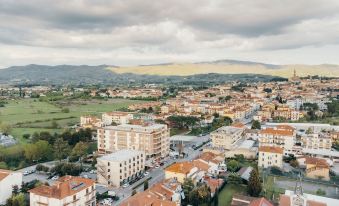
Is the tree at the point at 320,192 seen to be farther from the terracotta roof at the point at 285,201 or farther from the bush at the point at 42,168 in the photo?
the bush at the point at 42,168

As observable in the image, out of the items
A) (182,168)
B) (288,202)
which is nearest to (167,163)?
(182,168)

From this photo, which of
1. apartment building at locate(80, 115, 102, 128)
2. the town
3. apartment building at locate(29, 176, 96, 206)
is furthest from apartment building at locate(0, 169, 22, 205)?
apartment building at locate(80, 115, 102, 128)

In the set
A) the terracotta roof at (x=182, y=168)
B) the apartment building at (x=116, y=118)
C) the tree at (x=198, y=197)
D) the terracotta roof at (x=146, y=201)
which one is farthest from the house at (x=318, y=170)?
the apartment building at (x=116, y=118)

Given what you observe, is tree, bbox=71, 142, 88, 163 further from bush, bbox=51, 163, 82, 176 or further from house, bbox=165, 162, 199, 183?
house, bbox=165, 162, 199, 183

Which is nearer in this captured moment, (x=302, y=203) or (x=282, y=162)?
(x=302, y=203)

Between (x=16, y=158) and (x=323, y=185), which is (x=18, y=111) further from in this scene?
(x=323, y=185)

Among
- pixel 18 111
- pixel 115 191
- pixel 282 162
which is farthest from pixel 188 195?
pixel 18 111
